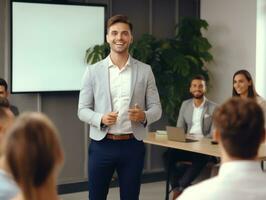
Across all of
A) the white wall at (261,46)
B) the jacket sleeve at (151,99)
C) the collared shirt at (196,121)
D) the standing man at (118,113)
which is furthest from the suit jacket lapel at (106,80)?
the white wall at (261,46)

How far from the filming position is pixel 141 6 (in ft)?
22.0

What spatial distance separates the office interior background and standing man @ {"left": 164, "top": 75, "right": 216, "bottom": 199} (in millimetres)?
1109

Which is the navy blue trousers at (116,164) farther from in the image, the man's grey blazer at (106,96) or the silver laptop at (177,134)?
the silver laptop at (177,134)

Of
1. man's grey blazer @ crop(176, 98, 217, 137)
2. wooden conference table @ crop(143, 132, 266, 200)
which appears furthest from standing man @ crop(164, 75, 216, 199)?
wooden conference table @ crop(143, 132, 266, 200)

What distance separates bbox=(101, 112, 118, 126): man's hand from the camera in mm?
3285

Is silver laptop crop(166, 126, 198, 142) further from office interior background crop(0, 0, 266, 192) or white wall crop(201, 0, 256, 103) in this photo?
white wall crop(201, 0, 256, 103)

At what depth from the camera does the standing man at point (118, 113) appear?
3363 mm

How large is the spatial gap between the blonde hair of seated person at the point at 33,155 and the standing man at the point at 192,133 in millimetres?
3915

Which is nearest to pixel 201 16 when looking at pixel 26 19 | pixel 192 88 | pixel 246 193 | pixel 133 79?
pixel 192 88

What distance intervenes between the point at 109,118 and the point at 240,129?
5.59 feet

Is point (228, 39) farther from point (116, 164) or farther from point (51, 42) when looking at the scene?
point (116, 164)

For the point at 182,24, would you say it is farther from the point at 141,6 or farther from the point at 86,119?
the point at 86,119

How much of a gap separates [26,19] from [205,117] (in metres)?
2.17

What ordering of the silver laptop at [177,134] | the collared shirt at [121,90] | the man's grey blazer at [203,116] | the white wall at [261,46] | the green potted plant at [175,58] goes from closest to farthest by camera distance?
the collared shirt at [121,90], the silver laptop at [177,134], the man's grey blazer at [203,116], the green potted plant at [175,58], the white wall at [261,46]
